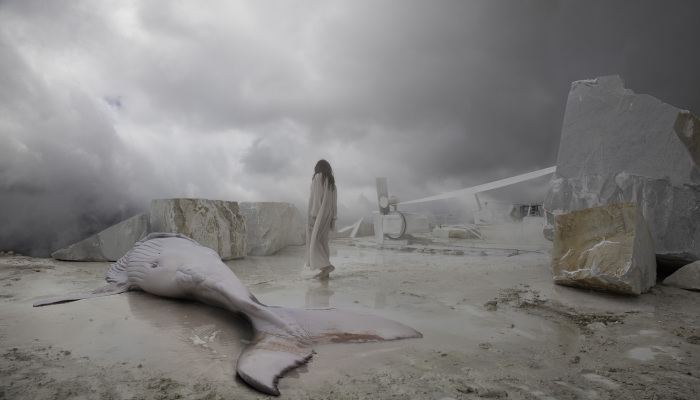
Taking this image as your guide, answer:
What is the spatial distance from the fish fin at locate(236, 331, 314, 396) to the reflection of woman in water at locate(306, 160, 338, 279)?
313 cm

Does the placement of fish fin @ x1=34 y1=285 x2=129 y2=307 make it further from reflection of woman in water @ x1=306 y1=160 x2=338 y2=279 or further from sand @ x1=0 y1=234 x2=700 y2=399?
Result: reflection of woman in water @ x1=306 y1=160 x2=338 y2=279

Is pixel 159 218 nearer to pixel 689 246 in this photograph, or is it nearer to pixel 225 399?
pixel 225 399

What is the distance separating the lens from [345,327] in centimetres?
250

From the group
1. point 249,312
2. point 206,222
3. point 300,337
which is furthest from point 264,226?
point 300,337

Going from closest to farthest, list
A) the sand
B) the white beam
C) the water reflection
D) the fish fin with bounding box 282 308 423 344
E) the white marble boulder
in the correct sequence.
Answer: the sand, the fish fin with bounding box 282 308 423 344, the water reflection, the white marble boulder, the white beam

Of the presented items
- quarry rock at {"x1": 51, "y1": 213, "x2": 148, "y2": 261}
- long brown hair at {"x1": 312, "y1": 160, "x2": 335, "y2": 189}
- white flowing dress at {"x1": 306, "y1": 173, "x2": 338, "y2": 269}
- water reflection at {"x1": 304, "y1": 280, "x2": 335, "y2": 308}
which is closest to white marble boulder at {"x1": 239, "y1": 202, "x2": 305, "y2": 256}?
quarry rock at {"x1": 51, "y1": 213, "x2": 148, "y2": 261}

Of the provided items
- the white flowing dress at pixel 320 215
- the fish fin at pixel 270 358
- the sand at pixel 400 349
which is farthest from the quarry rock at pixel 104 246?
the fish fin at pixel 270 358

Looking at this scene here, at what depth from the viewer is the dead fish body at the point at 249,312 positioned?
193cm

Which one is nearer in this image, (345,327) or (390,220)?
(345,327)

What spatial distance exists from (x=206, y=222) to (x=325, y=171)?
2.54 metres

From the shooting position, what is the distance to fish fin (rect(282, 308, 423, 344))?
239cm

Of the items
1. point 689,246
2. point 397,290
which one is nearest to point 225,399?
point 397,290

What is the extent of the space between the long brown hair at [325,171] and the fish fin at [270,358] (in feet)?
11.6

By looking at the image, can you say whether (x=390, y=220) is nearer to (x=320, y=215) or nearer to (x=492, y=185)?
(x=492, y=185)
